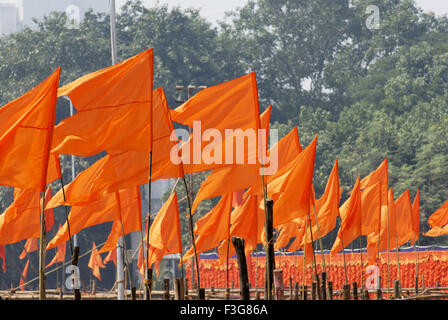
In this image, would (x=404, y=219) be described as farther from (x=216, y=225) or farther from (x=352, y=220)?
(x=216, y=225)

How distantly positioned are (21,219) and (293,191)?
556 centimetres

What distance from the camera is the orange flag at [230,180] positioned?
493 inches

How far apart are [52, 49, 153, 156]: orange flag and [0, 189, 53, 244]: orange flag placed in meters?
5.68

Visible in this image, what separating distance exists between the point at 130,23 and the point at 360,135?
59.2 ft

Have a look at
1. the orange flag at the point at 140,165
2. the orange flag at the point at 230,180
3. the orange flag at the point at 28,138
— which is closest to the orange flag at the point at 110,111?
the orange flag at the point at 28,138

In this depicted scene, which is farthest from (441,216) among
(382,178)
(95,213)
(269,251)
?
(269,251)

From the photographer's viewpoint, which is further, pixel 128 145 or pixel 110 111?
pixel 128 145

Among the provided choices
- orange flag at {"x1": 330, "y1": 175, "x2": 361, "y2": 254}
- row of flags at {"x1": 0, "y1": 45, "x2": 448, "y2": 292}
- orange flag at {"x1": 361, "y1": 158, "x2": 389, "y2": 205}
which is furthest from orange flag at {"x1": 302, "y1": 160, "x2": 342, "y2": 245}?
orange flag at {"x1": 361, "y1": 158, "x2": 389, "y2": 205}

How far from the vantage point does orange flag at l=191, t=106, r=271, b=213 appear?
493 inches

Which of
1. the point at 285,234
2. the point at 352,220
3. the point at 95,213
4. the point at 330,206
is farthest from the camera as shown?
the point at 285,234

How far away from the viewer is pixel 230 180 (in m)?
12.5

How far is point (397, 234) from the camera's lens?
76.1 feet

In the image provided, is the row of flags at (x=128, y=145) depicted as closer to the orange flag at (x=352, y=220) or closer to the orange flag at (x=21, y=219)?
the orange flag at (x=21, y=219)

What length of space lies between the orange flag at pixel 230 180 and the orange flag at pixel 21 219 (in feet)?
14.6
